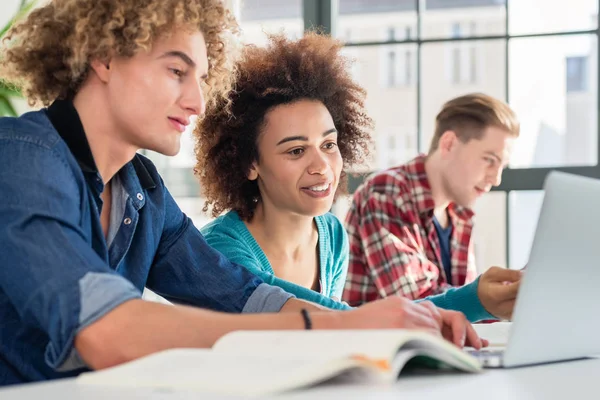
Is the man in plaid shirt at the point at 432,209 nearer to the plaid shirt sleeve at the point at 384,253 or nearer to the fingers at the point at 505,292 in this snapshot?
the plaid shirt sleeve at the point at 384,253

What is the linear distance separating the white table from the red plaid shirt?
218 cm

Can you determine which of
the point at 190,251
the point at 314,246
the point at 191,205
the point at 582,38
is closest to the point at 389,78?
the point at 191,205

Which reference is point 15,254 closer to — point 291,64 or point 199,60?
point 199,60

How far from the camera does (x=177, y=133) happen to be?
1.69 metres

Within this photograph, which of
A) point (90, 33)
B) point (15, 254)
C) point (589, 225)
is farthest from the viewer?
point (90, 33)

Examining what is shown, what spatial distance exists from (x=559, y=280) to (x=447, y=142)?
8.40 ft

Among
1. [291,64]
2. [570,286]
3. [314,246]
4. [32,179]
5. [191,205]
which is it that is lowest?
[191,205]

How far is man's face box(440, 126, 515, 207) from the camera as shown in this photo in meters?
3.58

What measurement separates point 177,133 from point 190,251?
0.25 meters

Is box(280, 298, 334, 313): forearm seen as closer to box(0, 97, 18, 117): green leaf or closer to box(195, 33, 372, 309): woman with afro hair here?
box(195, 33, 372, 309): woman with afro hair

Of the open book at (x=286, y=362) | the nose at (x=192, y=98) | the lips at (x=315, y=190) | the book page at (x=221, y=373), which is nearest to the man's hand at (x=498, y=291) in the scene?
the lips at (x=315, y=190)

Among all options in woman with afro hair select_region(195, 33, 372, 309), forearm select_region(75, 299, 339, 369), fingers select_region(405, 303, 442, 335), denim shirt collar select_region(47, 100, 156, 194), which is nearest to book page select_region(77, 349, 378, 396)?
forearm select_region(75, 299, 339, 369)

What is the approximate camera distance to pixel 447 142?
12.0 feet

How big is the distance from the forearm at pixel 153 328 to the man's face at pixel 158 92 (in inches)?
19.8
